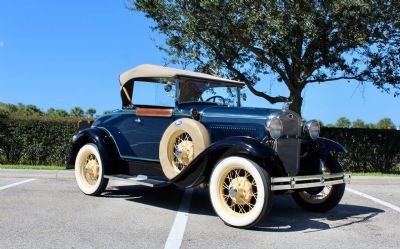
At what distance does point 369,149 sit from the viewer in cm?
1284

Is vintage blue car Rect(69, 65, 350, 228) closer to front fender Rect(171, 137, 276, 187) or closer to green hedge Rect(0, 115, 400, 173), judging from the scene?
front fender Rect(171, 137, 276, 187)

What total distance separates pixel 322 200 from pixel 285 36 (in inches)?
212

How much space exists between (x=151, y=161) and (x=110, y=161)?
86 centimetres

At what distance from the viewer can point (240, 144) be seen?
543cm

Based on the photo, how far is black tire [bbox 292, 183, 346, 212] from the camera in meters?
6.46

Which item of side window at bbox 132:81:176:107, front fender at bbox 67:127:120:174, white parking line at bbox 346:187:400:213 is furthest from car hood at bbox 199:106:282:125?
white parking line at bbox 346:187:400:213

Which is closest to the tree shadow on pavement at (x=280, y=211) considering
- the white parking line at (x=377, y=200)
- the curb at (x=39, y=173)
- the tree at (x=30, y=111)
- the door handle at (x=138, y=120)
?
the white parking line at (x=377, y=200)

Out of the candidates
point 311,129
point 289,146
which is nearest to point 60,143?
point 311,129

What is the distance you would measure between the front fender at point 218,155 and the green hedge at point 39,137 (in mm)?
7378

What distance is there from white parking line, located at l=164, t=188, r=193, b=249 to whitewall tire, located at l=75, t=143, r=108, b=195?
Answer: 1.33 m

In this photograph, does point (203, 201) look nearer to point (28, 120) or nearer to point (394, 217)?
point (394, 217)

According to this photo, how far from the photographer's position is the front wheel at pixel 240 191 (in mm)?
5211

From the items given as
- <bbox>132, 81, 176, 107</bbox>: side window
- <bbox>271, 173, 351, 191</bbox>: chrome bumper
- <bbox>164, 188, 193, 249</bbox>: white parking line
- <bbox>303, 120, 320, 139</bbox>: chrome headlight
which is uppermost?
<bbox>132, 81, 176, 107</bbox>: side window

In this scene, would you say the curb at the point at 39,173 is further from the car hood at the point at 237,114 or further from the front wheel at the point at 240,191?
the front wheel at the point at 240,191
